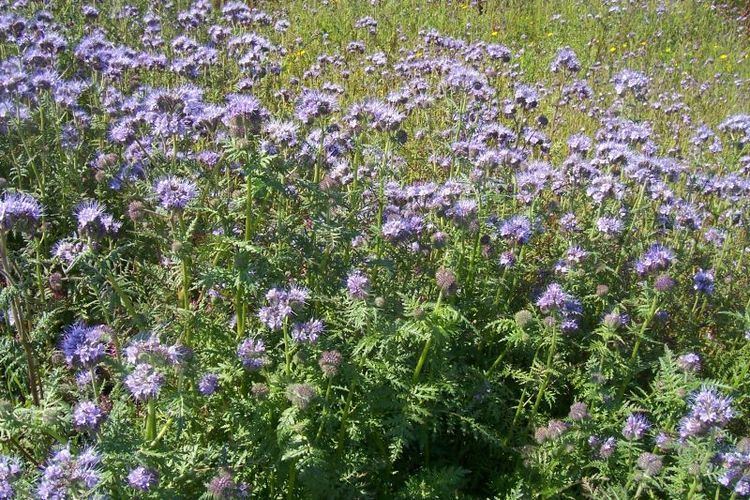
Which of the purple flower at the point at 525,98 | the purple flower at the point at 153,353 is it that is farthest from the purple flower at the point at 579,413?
the purple flower at the point at 525,98

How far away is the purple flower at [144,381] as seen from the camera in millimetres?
2246

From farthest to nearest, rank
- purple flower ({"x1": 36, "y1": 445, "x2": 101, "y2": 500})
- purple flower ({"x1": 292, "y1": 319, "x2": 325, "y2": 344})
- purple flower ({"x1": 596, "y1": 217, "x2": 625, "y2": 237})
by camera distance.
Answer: purple flower ({"x1": 596, "y1": 217, "x2": 625, "y2": 237}) < purple flower ({"x1": 292, "y1": 319, "x2": 325, "y2": 344}) < purple flower ({"x1": 36, "y1": 445, "x2": 101, "y2": 500})

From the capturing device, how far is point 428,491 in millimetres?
2807

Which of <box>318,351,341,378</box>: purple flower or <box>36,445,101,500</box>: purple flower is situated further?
<box>318,351,341,378</box>: purple flower

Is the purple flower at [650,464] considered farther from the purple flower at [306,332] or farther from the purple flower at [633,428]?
the purple flower at [306,332]

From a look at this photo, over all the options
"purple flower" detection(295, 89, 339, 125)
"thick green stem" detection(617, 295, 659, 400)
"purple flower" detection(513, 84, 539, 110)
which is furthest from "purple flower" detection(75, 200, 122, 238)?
"purple flower" detection(513, 84, 539, 110)

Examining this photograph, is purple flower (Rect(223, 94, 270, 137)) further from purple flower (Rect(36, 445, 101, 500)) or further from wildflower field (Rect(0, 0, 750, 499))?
purple flower (Rect(36, 445, 101, 500))

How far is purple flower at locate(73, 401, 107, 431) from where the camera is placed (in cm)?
213

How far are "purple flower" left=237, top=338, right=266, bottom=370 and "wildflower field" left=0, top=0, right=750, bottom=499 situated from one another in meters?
0.02

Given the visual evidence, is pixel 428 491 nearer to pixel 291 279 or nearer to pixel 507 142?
pixel 291 279

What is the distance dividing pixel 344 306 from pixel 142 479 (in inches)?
50.4

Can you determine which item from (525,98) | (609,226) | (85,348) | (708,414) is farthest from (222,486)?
(525,98)

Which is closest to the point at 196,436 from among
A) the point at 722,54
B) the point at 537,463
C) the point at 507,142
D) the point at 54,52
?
the point at 537,463

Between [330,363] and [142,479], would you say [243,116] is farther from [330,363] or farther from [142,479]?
[142,479]
